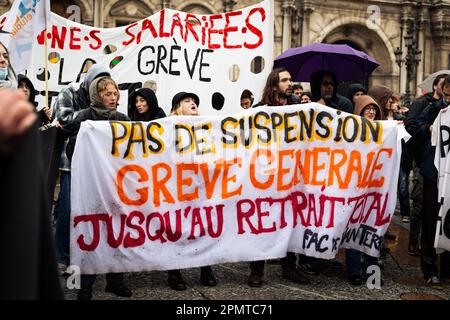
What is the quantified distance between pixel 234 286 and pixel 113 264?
3.25 feet

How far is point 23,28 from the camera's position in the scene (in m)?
5.07

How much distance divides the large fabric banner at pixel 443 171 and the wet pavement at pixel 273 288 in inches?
17.6

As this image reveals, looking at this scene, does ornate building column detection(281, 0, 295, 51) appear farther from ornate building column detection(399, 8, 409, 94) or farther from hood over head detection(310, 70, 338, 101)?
hood over head detection(310, 70, 338, 101)

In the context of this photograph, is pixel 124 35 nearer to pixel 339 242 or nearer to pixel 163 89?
pixel 163 89

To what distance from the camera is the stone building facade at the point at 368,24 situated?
18.4 m

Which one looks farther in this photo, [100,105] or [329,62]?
[329,62]

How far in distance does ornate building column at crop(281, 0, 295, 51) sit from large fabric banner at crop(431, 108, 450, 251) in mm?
15004

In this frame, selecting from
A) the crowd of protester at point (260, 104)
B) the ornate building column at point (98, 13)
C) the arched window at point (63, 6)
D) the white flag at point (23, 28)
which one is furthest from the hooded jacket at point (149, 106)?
the arched window at point (63, 6)

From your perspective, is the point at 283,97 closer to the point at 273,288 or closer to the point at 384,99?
the point at 273,288

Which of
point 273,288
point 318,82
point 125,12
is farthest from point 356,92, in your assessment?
point 125,12

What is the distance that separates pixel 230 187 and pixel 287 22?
52.2ft

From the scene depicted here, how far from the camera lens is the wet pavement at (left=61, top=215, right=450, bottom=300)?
4.16 m

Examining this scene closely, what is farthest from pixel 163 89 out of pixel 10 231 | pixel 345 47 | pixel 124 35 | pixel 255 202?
pixel 10 231

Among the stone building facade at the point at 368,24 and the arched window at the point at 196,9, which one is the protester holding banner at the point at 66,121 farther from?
the arched window at the point at 196,9
